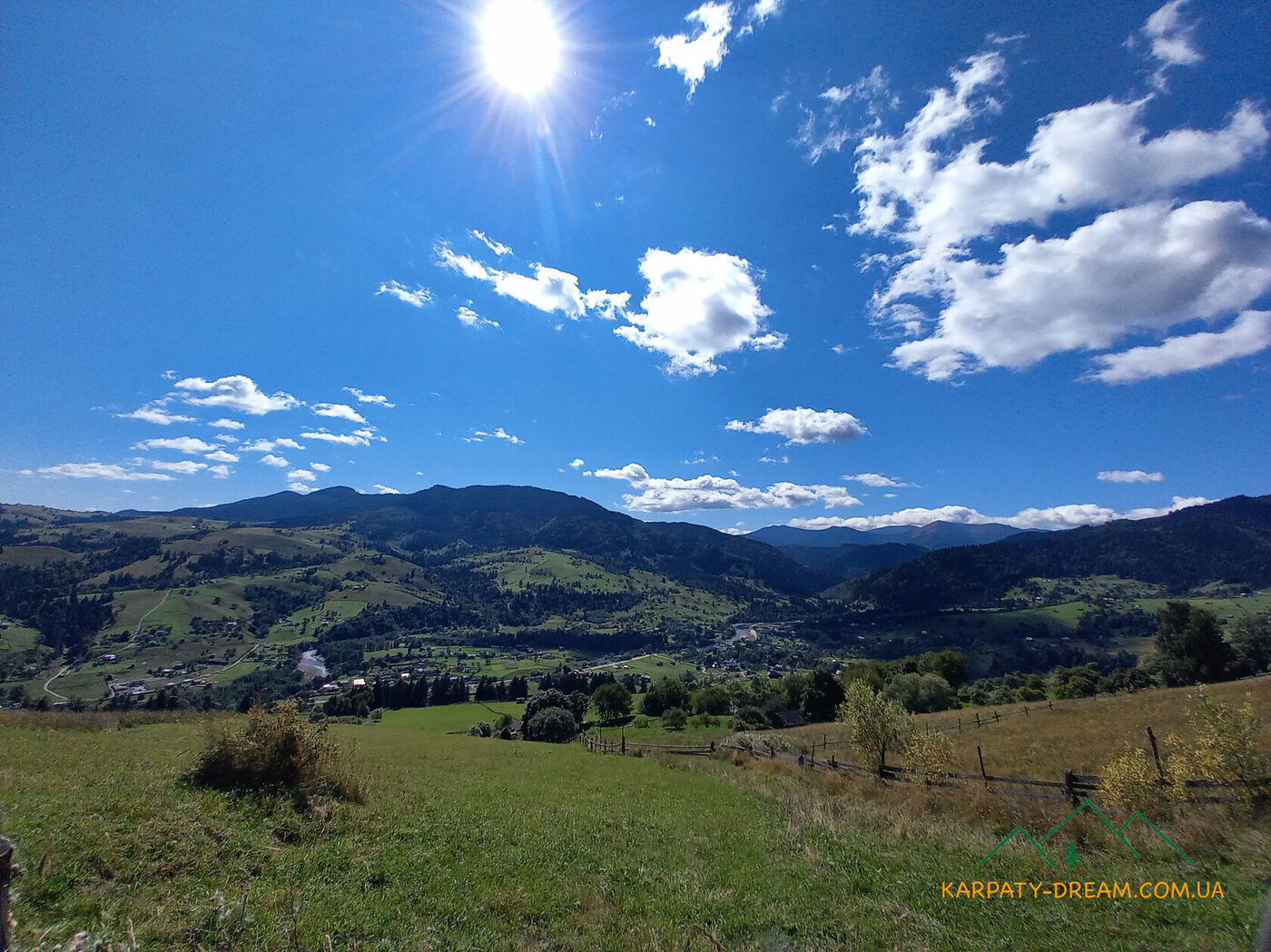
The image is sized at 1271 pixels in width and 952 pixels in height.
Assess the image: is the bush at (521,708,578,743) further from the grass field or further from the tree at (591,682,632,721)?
the grass field

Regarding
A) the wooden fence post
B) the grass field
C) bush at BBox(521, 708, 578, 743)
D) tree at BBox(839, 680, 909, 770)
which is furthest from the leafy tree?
the wooden fence post

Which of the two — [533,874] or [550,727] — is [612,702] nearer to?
[550,727]

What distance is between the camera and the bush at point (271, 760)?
11.7 m

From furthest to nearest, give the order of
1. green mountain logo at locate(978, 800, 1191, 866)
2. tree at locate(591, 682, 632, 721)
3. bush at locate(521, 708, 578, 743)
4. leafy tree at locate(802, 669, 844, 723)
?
tree at locate(591, 682, 632, 721) < leafy tree at locate(802, 669, 844, 723) < bush at locate(521, 708, 578, 743) < green mountain logo at locate(978, 800, 1191, 866)

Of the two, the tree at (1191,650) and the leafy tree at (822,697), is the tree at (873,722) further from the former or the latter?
the tree at (1191,650)

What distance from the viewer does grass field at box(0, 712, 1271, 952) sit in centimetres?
682

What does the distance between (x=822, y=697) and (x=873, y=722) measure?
2725 inches

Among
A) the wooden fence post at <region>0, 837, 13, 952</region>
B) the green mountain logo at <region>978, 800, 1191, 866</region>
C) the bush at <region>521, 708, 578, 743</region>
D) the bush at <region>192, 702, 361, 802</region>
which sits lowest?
the bush at <region>521, 708, 578, 743</region>

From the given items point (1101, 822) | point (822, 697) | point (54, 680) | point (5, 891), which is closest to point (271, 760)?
point (5, 891)

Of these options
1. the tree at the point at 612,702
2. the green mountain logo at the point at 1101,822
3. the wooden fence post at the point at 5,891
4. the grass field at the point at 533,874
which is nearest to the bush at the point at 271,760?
the grass field at the point at 533,874

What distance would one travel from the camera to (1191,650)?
233 feet

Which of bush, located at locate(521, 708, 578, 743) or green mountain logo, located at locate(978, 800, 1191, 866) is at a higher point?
green mountain logo, located at locate(978, 800, 1191, 866)

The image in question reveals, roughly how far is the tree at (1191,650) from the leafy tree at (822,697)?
43.9m

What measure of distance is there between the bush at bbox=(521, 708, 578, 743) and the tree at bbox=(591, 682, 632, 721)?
29237mm
